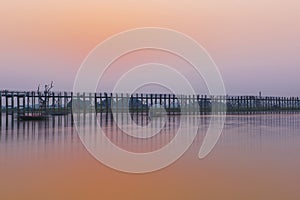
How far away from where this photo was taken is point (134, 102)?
53.1 meters

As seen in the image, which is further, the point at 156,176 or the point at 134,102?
the point at 134,102

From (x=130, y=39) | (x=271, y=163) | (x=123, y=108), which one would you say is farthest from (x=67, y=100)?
(x=271, y=163)

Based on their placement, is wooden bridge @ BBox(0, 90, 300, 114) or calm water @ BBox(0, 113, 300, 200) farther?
wooden bridge @ BBox(0, 90, 300, 114)

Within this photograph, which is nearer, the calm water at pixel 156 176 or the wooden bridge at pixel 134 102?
the calm water at pixel 156 176

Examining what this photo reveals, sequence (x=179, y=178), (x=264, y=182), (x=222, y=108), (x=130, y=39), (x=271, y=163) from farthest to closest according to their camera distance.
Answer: (x=222, y=108)
(x=130, y=39)
(x=271, y=163)
(x=179, y=178)
(x=264, y=182)

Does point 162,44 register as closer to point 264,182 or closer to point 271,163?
point 271,163

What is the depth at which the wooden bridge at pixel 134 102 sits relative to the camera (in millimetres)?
37819

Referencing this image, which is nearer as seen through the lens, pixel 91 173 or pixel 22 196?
pixel 22 196

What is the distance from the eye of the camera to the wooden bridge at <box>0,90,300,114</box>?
3782cm

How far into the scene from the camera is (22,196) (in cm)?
565

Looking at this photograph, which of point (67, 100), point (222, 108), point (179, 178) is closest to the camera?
point (179, 178)

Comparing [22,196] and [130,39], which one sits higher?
[130,39]

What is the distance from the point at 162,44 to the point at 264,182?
9261mm

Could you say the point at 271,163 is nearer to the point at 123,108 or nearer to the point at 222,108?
the point at 123,108
